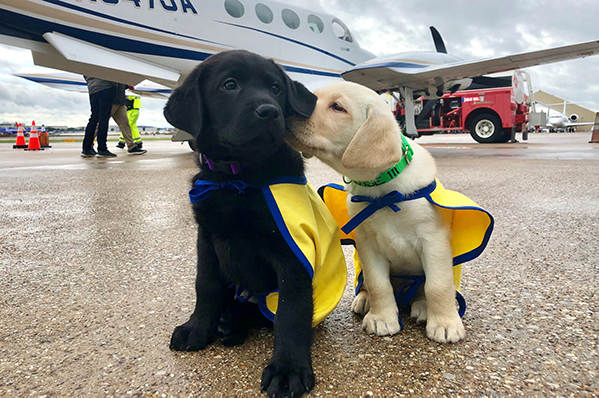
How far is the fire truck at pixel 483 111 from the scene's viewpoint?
12.7m

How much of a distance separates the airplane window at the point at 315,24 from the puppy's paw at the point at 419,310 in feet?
31.0

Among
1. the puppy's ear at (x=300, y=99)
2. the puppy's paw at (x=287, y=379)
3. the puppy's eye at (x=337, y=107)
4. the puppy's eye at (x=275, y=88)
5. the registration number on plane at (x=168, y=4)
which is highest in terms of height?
the registration number on plane at (x=168, y=4)

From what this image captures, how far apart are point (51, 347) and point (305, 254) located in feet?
2.66

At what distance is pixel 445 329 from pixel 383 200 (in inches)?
17.1

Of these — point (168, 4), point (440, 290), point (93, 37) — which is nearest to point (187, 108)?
point (440, 290)

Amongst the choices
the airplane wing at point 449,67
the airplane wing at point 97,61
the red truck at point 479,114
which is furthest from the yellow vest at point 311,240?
the red truck at point 479,114

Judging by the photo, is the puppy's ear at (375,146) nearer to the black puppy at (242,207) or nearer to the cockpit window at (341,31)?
the black puppy at (242,207)

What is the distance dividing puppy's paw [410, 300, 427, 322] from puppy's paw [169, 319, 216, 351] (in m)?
0.69

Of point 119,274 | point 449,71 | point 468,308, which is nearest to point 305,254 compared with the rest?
point 468,308

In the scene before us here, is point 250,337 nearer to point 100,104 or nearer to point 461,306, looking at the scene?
point 461,306

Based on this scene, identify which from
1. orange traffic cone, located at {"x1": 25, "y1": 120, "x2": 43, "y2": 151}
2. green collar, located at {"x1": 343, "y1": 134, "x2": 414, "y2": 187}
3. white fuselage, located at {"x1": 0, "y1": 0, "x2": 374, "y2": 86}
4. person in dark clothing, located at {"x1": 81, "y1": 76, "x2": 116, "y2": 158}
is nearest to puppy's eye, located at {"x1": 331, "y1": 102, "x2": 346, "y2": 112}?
green collar, located at {"x1": 343, "y1": 134, "x2": 414, "y2": 187}

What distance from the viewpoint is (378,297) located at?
128 centimetres

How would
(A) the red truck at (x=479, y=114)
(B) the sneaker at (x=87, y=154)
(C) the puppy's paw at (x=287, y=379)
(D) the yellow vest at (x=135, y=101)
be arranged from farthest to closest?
(A) the red truck at (x=479, y=114), (D) the yellow vest at (x=135, y=101), (B) the sneaker at (x=87, y=154), (C) the puppy's paw at (x=287, y=379)

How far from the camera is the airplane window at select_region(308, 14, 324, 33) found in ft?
31.8
